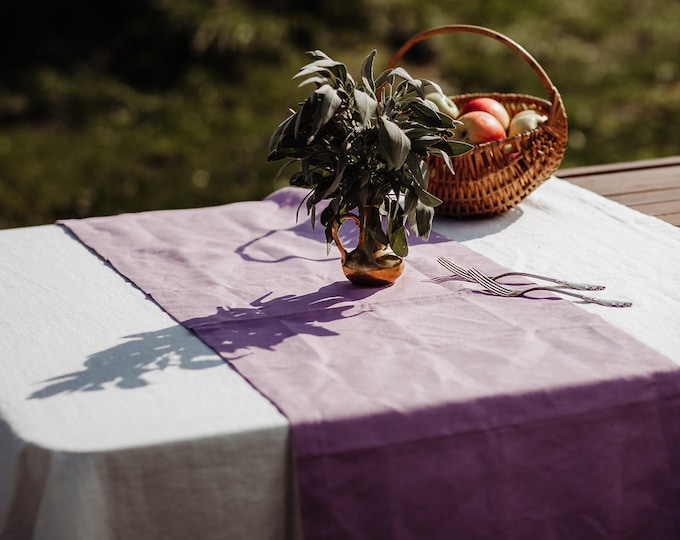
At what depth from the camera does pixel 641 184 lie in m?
2.83

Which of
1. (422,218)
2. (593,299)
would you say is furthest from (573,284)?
(422,218)

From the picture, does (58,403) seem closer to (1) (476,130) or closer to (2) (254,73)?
(1) (476,130)

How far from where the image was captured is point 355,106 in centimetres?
168

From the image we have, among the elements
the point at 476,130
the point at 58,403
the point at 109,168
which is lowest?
the point at 109,168

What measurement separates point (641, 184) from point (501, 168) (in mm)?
713

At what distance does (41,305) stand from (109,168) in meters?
3.23

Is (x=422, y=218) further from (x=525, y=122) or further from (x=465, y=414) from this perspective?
(x=525, y=122)

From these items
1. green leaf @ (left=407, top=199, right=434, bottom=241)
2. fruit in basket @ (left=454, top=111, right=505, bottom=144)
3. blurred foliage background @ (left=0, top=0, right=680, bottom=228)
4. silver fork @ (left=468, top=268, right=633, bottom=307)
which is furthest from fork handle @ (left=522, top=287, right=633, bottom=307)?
blurred foliage background @ (left=0, top=0, right=680, bottom=228)

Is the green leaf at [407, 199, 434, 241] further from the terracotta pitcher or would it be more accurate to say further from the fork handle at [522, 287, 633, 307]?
the fork handle at [522, 287, 633, 307]

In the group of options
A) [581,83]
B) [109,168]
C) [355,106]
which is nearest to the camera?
[355,106]

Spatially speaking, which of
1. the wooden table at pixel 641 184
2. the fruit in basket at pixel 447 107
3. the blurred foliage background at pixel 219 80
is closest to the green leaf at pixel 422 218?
the fruit in basket at pixel 447 107

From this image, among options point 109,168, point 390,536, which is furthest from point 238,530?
point 109,168

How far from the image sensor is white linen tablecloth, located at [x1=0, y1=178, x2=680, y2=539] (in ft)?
4.27

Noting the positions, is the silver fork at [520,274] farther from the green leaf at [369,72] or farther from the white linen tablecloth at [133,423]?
the green leaf at [369,72]
